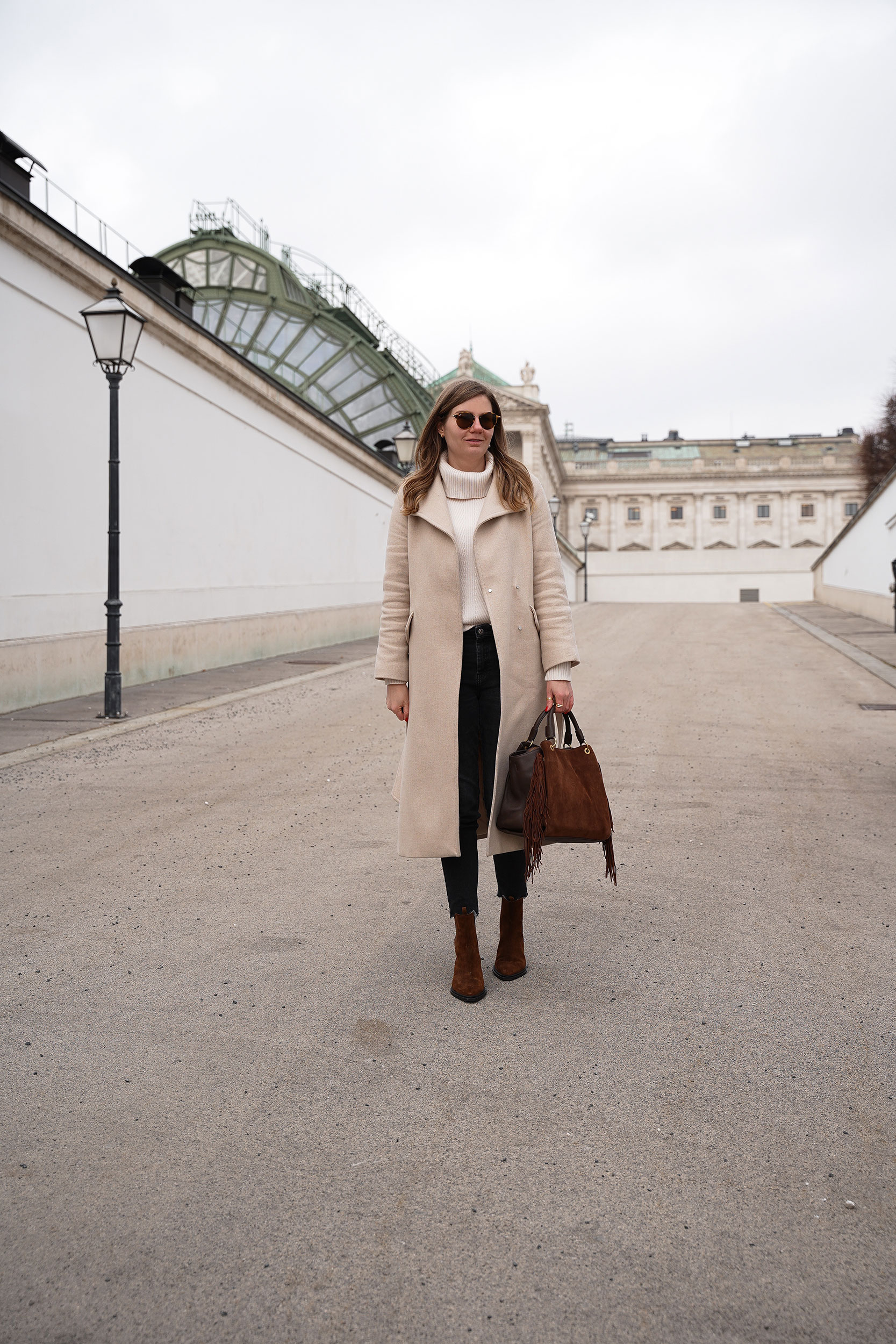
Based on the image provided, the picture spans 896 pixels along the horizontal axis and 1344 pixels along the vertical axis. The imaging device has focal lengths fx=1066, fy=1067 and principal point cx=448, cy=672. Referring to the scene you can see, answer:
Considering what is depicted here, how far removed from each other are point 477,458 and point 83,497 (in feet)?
34.7

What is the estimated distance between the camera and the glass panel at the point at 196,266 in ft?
112

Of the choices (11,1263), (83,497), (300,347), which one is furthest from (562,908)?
(300,347)

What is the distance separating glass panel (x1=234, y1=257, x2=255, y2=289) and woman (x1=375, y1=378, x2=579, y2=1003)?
32699 millimetres

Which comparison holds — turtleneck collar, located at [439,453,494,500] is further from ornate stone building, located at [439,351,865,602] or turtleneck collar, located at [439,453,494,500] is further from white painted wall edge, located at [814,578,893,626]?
ornate stone building, located at [439,351,865,602]

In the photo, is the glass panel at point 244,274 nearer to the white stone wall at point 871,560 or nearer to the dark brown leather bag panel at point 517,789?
the white stone wall at point 871,560

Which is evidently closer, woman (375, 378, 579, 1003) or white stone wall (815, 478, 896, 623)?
woman (375, 378, 579, 1003)

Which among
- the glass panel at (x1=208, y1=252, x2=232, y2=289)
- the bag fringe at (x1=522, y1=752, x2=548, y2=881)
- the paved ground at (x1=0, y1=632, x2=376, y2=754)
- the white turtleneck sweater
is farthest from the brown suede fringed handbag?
the glass panel at (x1=208, y1=252, x2=232, y2=289)

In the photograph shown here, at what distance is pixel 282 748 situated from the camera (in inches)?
342

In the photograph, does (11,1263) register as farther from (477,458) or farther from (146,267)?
(146,267)

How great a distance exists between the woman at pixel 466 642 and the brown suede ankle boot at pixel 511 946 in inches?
3.8

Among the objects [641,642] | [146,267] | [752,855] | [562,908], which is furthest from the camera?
[641,642]

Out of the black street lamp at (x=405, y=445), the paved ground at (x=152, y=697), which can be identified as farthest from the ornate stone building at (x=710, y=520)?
the paved ground at (x=152, y=697)

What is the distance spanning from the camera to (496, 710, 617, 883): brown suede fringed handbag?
329cm

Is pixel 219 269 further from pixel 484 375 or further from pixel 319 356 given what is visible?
pixel 484 375
